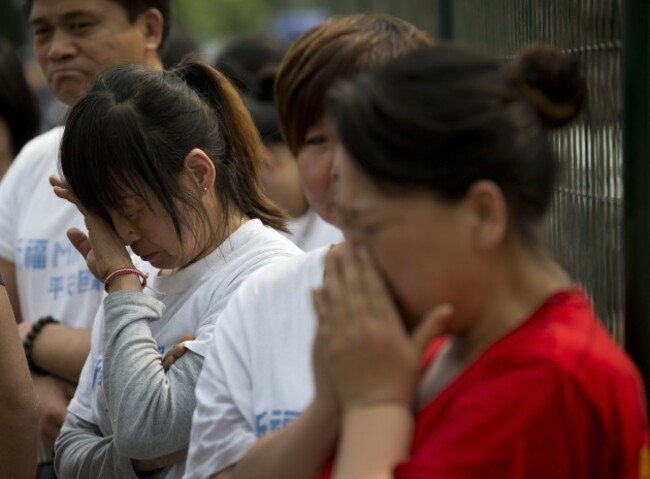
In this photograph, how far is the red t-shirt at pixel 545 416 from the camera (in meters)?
1.79

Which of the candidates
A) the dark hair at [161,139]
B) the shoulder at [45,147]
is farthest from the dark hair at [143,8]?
the dark hair at [161,139]

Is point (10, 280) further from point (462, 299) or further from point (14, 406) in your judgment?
point (462, 299)

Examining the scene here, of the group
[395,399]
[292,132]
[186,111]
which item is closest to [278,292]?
[292,132]

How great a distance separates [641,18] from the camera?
2455mm

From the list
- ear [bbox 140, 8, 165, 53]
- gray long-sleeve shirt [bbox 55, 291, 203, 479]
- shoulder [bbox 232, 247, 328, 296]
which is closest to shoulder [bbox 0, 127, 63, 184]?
ear [bbox 140, 8, 165, 53]

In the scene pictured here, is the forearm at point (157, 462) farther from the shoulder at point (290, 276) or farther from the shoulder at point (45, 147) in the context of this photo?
the shoulder at point (45, 147)

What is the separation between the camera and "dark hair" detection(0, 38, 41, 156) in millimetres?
5504

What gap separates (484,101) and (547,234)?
142 cm

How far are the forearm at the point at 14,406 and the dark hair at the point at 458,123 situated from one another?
4.54ft

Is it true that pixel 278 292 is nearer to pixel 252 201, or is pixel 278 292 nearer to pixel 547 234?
pixel 252 201

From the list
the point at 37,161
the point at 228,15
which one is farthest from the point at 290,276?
the point at 228,15

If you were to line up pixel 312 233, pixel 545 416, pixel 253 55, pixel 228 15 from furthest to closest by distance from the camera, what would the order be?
pixel 228 15 → pixel 253 55 → pixel 312 233 → pixel 545 416

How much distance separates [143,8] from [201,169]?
63.4 inches

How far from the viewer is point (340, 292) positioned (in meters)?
1.96
